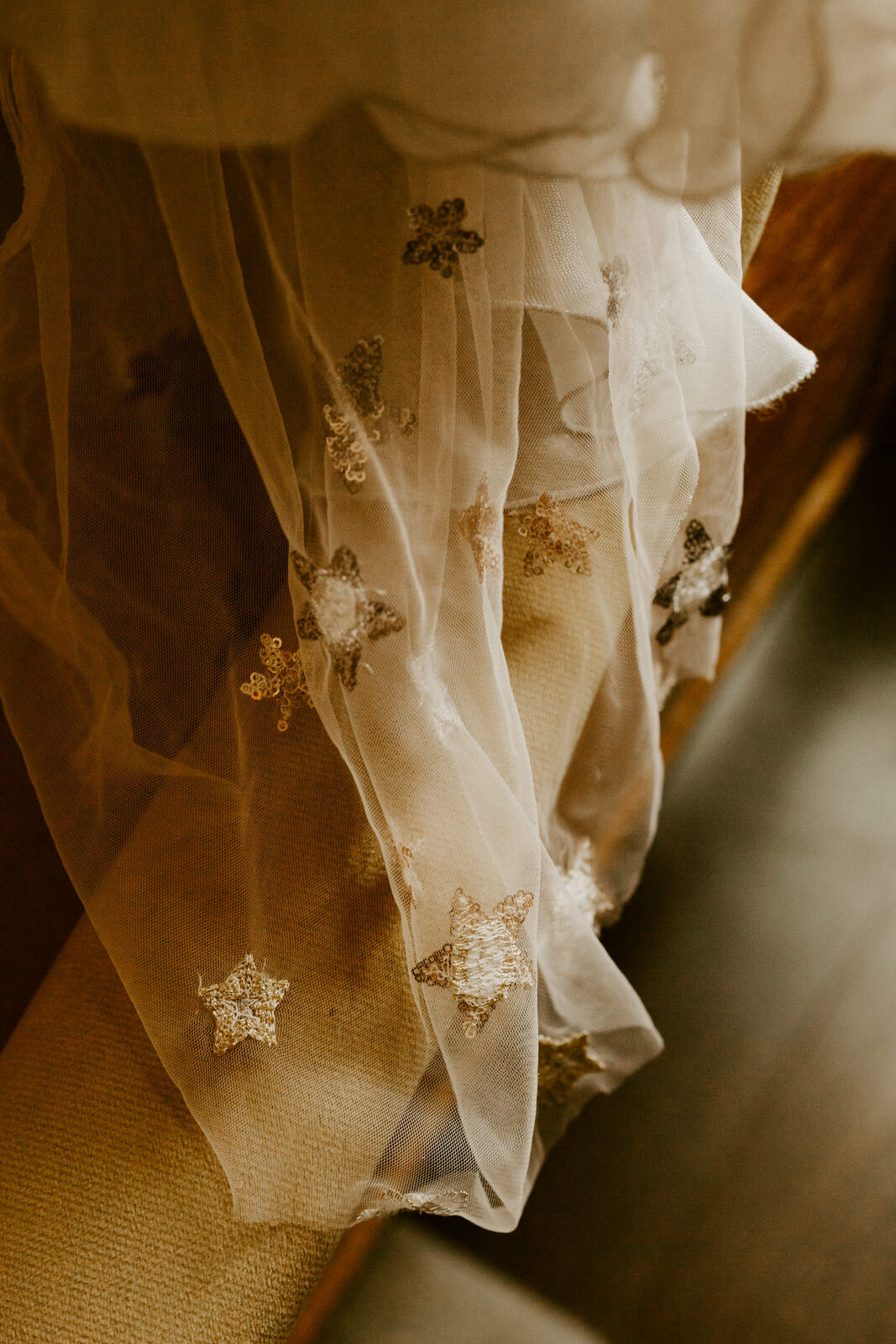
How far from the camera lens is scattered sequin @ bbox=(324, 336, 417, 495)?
57 centimetres

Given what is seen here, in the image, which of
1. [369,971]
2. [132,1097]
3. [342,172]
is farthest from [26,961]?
[342,172]

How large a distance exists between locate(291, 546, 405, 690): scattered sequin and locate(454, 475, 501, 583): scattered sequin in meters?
0.06

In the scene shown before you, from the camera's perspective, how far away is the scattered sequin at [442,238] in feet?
1.77

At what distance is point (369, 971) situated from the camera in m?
0.66

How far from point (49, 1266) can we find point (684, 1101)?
0.77 meters

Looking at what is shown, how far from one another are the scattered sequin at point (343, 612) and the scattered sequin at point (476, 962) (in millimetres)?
163

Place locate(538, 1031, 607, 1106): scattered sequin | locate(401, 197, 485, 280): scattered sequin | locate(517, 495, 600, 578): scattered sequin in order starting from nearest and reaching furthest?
locate(401, 197, 485, 280): scattered sequin
locate(517, 495, 600, 578): scattered sequin
locate(538, 1031, 607, 1106): scattered sequin

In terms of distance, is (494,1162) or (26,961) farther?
(26,961)

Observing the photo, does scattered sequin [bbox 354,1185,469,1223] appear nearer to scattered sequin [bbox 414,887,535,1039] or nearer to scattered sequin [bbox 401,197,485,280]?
scattered sequin [bbox 414,887,535,1039]

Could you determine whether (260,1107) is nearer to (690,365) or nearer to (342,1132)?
(342,1132)

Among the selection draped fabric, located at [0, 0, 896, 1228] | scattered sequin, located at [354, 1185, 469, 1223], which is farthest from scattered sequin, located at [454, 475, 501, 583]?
scattered sequin, located at [354, 1185, 469, 1223]

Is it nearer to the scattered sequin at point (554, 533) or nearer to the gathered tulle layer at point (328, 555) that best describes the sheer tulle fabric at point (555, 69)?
the gathered tulle layer at point (328, 555)

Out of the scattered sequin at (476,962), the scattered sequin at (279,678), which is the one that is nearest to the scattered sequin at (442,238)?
the scattered sequin at (279,678)

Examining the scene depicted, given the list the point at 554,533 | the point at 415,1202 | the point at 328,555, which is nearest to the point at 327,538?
the point at 328,555
